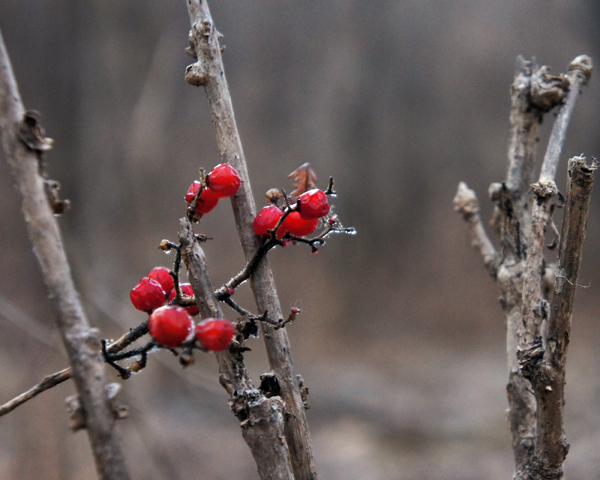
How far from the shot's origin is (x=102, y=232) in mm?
2316

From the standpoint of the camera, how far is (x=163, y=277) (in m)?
0.48

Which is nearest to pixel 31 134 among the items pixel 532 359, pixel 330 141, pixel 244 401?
pixel 244 401

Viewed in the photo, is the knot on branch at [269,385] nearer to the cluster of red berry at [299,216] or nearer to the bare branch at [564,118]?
A: the cluster of red berry at [299,216]

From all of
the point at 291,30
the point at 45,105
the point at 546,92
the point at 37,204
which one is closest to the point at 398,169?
the point at 291,30

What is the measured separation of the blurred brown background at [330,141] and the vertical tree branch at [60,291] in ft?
6.29

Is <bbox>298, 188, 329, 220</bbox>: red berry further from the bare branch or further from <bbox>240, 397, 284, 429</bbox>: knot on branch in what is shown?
the bare branch

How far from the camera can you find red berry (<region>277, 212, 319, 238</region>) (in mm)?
479

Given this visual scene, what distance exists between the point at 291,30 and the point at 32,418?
2112 mm

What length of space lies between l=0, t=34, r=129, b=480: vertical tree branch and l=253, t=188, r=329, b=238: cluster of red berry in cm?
21

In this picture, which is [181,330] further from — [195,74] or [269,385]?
[195,74]

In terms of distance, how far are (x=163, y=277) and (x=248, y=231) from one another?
10 cm

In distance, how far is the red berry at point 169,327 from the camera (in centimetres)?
36

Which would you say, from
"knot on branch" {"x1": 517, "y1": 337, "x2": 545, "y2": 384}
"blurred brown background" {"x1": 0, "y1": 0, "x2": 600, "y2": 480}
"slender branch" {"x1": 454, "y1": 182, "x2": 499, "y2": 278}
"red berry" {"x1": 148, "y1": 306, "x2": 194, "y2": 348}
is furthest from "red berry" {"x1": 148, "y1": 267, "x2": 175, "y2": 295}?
"blurred brown background" {"x1": 0, "y1": 0, "x2": 600, "y2": 480}

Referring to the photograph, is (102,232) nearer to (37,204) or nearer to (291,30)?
(291,30)
